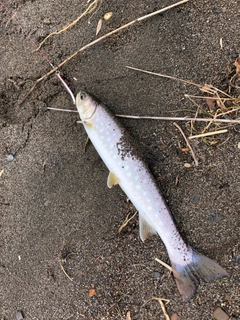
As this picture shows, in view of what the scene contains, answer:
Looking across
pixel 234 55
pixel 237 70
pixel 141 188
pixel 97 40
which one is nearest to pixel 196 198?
pixel 141 188

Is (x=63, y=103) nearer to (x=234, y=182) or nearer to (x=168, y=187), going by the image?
(x=168, y=187)

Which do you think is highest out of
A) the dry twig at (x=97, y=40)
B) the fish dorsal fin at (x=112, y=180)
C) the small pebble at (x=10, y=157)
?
the dry twig at (x=97, y=40)

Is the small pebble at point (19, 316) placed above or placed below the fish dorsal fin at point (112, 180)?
below

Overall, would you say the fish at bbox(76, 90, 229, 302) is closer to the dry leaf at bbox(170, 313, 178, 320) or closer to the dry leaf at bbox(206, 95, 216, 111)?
the dry leaf at bbox(170, 313, 178, 320)

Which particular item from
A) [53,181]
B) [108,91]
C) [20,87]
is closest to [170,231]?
[53,181]

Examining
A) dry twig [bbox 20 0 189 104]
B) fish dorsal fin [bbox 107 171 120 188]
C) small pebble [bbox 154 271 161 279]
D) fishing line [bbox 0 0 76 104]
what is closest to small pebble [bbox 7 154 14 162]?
dry twig [bbox 20 0 189 104]

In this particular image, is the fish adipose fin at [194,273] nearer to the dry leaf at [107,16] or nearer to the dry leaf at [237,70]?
the dry leaf at [237,70]

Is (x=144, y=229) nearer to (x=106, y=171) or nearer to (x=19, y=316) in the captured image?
(x=106, y=171)

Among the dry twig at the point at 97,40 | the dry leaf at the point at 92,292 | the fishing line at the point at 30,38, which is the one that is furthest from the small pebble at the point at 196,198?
the dry twig at the point at 97,40
